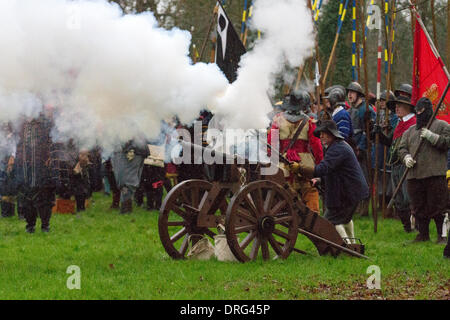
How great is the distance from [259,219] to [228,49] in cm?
234

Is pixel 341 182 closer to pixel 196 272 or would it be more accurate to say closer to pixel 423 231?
pixel 423 231

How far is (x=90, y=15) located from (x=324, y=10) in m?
16.5

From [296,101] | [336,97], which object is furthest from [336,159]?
[336,97]

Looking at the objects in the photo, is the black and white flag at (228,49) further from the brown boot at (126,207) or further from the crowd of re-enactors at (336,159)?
the brown boot at (126,207)

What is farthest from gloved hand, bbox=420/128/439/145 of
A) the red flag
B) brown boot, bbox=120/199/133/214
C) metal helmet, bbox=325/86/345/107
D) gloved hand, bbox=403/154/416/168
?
brown boot, bbox=120/199/133/214

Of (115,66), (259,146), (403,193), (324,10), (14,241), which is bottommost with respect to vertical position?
(14,241)

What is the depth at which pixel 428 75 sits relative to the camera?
10.5 metres

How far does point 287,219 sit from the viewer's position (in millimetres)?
7738

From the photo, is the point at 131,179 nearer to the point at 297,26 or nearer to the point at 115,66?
the point at 297,26

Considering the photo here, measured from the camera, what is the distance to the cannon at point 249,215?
7.54 metres

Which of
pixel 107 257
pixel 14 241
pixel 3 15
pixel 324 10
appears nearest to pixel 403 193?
pixel 107 257

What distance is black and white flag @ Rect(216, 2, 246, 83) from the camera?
8539mm
